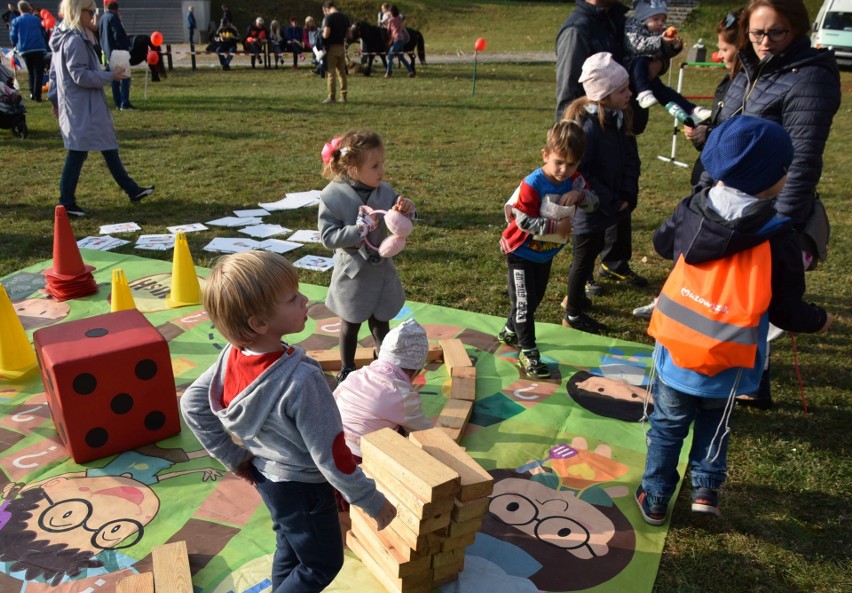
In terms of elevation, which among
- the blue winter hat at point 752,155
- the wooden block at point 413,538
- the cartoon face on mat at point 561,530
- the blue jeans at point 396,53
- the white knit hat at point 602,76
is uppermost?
the blue jeans at point 396,53

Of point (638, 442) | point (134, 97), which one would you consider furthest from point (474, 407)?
point (134, 97)

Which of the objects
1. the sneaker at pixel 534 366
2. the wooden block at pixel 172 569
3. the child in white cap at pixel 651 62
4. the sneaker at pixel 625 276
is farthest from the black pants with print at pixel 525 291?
the wooden block at pixel 172 569

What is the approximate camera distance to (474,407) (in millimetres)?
4023

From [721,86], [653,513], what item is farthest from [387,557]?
[721,86]

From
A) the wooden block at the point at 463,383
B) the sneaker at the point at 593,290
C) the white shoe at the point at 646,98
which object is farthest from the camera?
the sneaker at the point at 593,290

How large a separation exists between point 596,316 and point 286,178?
208 inches

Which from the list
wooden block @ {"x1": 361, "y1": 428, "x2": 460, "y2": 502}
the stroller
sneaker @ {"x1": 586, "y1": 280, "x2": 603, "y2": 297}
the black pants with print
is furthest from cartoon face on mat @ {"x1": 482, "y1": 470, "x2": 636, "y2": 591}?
the stroller

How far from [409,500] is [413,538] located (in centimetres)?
16

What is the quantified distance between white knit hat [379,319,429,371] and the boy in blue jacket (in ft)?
3.41

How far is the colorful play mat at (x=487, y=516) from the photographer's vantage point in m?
2.81

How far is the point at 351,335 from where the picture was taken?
4.08 m

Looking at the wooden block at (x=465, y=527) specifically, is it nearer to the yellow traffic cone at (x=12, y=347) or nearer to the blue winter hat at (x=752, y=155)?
the blue winter hat at (x=752, y=155)

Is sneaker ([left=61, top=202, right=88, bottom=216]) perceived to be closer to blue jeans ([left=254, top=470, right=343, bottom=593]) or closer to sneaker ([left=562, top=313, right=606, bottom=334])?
sneaker ([left=562, top=313, right=606, bottom=334])

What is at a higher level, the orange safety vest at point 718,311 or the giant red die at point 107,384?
the orange safety vest at point 718,311
